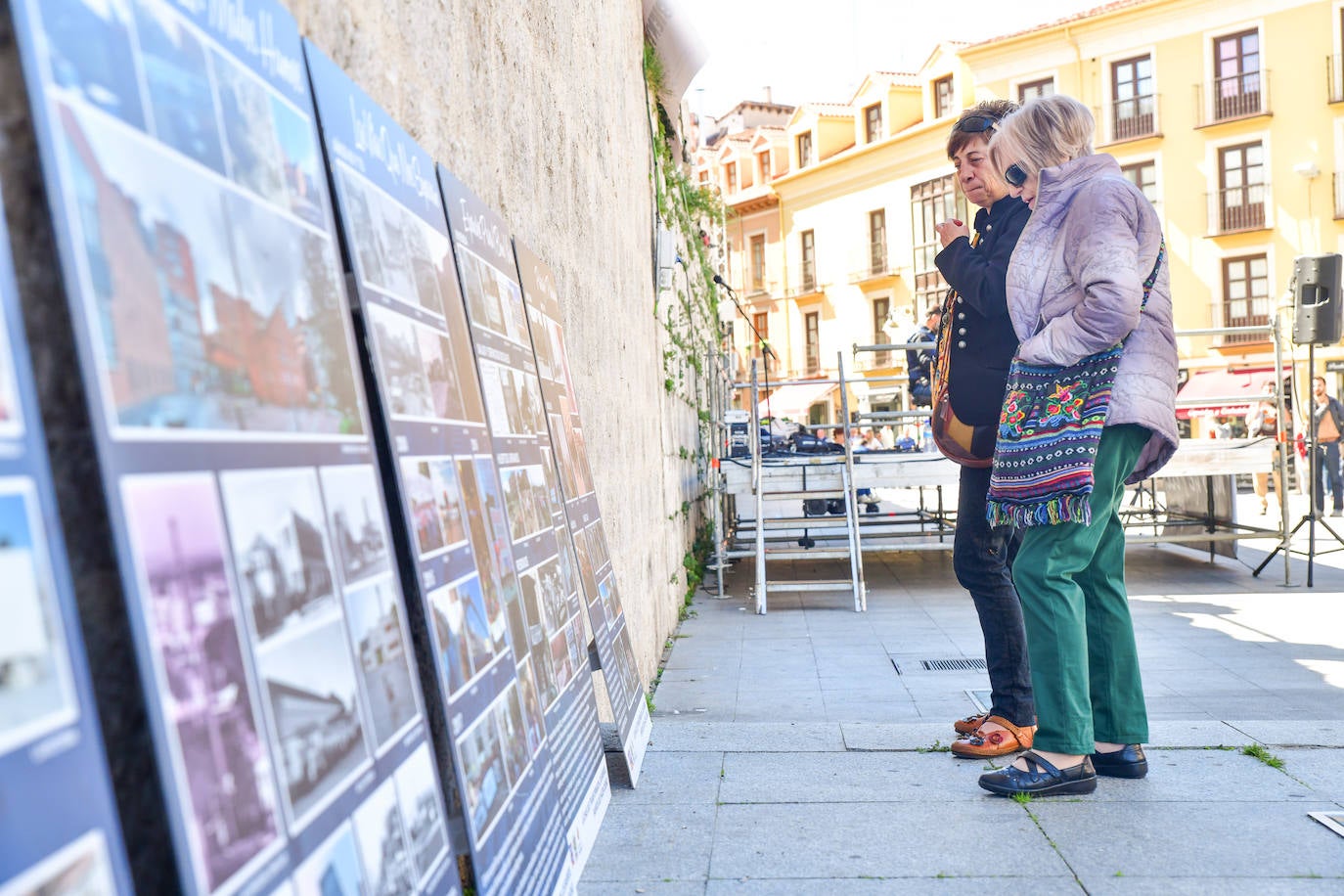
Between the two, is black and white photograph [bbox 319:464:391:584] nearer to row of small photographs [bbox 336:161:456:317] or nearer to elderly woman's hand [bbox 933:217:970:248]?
row of small photographs [bbox 336:161:456:317]

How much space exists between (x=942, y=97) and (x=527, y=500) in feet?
113

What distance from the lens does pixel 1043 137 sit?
3088mm

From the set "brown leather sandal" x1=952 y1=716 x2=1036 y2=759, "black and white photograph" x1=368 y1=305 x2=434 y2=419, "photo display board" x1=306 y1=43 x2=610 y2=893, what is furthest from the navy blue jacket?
"black and white photograph" x1=368 y1=305 x2=434 y2=419

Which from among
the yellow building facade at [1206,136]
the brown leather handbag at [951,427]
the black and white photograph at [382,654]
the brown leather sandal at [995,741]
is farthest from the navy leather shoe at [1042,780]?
the yellow building facade at [1206,136]

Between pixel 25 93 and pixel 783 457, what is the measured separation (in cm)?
823

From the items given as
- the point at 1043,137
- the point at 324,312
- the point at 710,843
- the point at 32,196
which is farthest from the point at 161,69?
the point at 1043,137

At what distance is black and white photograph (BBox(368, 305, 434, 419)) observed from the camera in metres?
1.46

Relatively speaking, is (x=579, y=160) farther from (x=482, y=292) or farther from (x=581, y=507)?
(x=482, y=292)

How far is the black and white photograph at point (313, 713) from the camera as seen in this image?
99 cm

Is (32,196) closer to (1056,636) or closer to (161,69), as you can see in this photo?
(161,69)

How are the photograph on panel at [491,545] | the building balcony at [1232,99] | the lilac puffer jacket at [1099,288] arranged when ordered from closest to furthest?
the photograph on panel at [491,545], the lilac puffer jacket at [1099,288], the building balcony at [1232,99]

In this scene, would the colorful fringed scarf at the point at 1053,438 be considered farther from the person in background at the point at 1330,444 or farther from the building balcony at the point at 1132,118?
the building balcony at the point at 1132,118

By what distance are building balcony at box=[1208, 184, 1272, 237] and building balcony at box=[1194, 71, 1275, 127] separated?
184cm

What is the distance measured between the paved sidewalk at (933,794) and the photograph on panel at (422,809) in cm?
119
